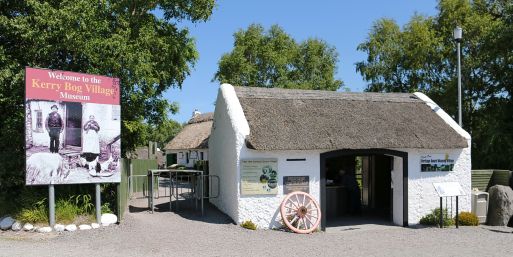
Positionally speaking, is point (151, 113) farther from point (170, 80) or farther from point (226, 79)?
point (226, 79)

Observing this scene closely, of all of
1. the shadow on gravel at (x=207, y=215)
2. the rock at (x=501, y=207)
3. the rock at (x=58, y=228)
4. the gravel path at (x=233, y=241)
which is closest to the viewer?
the gravel path at (x=233, y=241)

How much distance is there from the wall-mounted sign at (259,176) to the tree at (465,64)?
49.7ft

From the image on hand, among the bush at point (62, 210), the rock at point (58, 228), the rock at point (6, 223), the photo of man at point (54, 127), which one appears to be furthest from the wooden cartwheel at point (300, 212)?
the rock at point (6, 223)

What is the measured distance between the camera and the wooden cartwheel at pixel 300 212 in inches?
548

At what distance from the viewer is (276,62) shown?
40719 mm

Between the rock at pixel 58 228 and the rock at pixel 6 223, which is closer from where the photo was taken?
the rock at pixel 58 228

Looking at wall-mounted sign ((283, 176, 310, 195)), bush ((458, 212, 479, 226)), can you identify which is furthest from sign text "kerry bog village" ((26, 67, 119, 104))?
bush ((458, 212, 479, 226))

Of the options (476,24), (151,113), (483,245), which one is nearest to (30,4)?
(151,113)

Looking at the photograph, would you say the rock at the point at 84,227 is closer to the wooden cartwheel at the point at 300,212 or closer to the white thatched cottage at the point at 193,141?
the wooden cartwheel at the point at 300,212

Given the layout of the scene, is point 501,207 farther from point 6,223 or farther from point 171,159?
point 171,159

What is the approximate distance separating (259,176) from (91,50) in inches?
250

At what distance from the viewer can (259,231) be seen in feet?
45.0

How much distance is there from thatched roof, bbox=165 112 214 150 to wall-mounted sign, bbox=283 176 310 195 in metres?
21.2

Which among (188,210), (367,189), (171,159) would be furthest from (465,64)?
(171,159)
